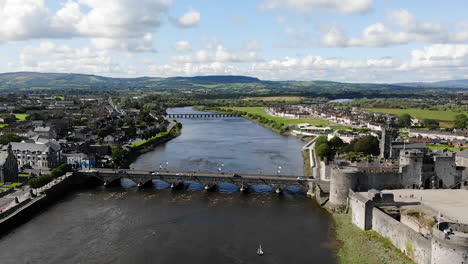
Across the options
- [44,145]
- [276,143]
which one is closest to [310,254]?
[44,145]

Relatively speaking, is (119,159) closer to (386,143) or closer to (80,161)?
(80,161)

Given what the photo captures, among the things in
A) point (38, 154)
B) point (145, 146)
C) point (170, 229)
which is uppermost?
point (38, 154)

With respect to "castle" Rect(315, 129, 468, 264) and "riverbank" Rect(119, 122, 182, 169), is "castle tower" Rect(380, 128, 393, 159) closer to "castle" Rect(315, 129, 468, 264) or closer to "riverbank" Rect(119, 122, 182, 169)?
"castle" Rect(315, 129, 468, 264)

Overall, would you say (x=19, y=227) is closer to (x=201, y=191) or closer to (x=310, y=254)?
(x=201, y=191)

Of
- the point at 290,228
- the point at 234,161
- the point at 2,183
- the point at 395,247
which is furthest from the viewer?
the point at 234,161

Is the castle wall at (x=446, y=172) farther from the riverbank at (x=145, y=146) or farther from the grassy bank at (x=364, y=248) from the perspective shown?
the riverbank at (x=145, y=146)

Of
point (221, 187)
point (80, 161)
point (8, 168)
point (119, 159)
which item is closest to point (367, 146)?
point (221, 187)

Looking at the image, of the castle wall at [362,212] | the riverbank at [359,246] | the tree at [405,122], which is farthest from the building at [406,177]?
the tree at [405,122]
